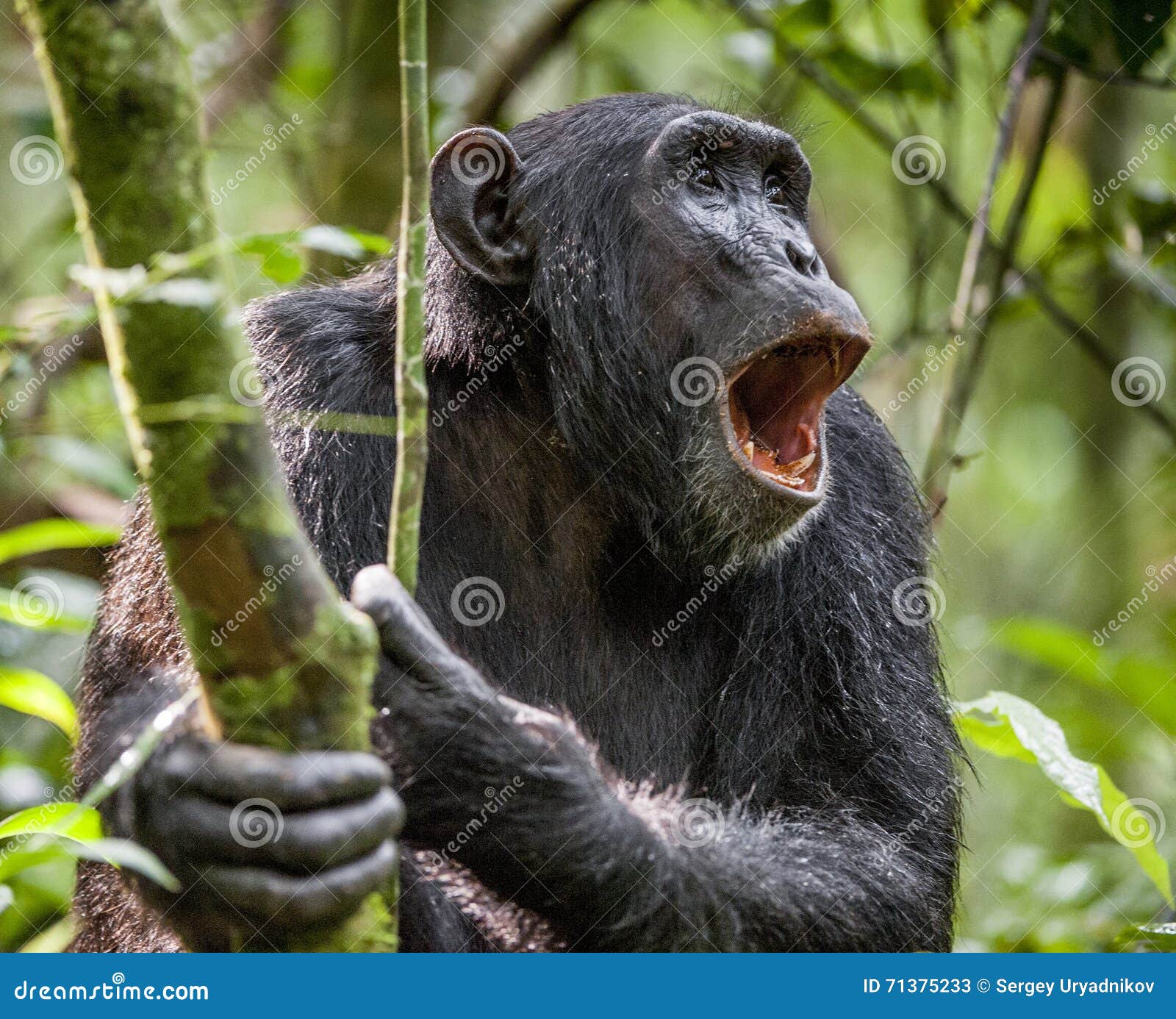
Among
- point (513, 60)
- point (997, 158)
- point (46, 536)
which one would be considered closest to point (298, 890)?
point (46, 536)

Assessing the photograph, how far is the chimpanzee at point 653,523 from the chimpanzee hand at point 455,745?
444 mm

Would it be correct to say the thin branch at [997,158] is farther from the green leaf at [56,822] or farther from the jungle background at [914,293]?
the green leaf at [56,822]

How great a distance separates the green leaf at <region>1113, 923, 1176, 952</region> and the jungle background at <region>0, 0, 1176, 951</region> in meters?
0.04

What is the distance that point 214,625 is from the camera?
2.68 meters

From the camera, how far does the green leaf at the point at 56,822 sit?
359cm

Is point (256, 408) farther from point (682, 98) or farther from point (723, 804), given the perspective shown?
point (682, 98)

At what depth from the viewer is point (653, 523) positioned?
5.29 meters

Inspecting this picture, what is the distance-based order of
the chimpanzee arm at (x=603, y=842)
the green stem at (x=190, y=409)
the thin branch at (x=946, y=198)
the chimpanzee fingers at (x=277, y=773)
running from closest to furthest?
the green stem at (x=190, y=409) < the chimpanzee fingers at (x=277, y=773) < the chimpanzee arm at (x=603, y=842) < the thin branch at (x=946, y=198)

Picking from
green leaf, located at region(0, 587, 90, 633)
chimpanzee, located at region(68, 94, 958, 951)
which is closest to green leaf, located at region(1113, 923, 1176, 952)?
chimpanzee, located at region(68, 94, 958, 951)

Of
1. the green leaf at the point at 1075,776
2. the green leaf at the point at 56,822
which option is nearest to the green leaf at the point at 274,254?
the green leaf at the point at 56,822

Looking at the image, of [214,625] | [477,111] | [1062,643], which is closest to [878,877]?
[214,625]

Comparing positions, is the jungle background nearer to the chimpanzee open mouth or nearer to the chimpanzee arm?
the chimpanzee arm

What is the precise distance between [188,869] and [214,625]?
92 centimetres

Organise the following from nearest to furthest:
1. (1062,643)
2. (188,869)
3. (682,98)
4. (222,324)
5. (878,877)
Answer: (222,324)
(188,869)
(878,877)
(682,98)
(1062,643)
